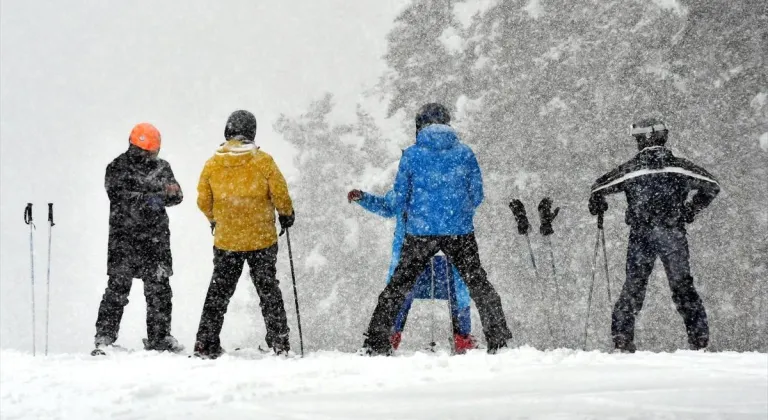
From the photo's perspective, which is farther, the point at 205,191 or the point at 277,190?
the point at 205,191

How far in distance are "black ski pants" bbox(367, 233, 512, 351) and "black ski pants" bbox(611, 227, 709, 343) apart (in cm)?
109

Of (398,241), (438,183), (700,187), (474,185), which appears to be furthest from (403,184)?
(700,187)

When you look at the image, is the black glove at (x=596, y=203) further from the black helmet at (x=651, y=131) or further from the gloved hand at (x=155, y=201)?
the gloved hand at (x=155, y=201)

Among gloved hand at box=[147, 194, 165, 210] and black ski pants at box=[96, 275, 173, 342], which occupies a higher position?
gloved hand at box=[147, 194, 165, 210]

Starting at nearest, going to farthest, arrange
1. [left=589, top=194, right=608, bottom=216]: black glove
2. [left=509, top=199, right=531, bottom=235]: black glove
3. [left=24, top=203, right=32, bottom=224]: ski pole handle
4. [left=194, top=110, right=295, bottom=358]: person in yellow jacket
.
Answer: [left=194, top=110, right=295, bottom=358]: person in yellow jacket → [left=589, top=194, right=608, bottom=216]: black glove → [left=509, top=199, right=531, bottom=235]: black glove → [left=24, top=203, right=32, bottom=224]: ski pole handle

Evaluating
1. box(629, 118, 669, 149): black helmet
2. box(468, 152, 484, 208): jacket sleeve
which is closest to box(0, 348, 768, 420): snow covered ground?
box(468, 152, 484, 208): jacket sleeve

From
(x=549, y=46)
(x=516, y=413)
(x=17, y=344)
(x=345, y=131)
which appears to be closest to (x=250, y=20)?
Result: (x=17, y=344)

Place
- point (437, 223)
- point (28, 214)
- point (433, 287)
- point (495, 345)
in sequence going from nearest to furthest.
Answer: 1. point (495, 345)
2. point (437, 223)
3. point (433, 287)
4. point (28, 214)

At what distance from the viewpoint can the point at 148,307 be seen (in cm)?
782

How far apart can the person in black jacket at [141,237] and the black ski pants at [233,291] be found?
3.35 ft

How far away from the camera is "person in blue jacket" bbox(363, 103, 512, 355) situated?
652 cm

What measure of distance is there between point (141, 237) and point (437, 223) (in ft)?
9.10

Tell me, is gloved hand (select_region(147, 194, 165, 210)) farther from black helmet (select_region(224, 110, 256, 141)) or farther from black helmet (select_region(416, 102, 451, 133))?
black helmet (select_region(416, 102, 451, 133))

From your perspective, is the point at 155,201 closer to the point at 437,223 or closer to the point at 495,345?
the point at 437,223
